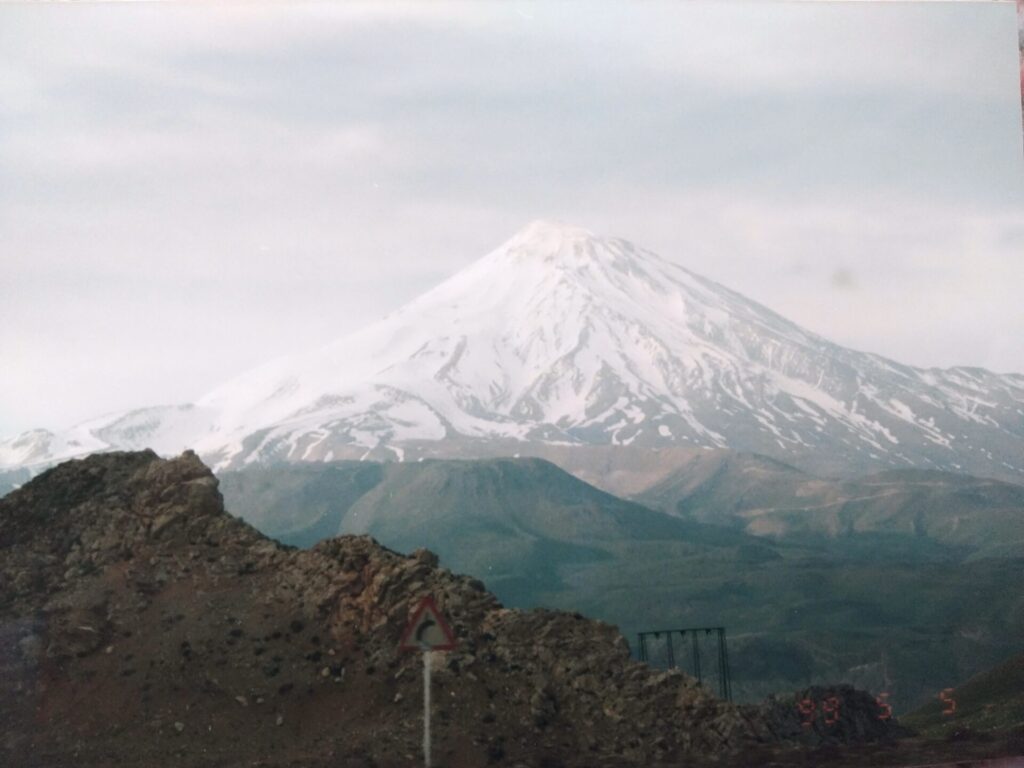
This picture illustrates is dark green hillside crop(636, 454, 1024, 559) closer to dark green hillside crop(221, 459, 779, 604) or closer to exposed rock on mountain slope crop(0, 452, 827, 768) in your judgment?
dark green hillside crop(221, 459, 779, 604)

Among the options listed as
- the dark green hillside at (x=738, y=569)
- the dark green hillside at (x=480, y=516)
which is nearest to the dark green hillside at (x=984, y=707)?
the dark green hillside at (x=480, y=516)

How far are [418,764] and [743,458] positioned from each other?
40.3m

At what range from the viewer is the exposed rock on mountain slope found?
1670cm

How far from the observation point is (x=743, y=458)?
55.1 metres

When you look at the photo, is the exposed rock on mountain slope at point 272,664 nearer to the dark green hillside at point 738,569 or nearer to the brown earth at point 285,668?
the brown earth at point 285,668

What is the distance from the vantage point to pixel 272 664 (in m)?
17.6

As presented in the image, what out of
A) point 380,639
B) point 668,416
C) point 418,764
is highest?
point 668,416

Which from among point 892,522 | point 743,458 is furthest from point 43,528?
point 892,522

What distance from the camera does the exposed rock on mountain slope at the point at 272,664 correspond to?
54.8ft

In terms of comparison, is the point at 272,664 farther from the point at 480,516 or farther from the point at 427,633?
the point at 480,516

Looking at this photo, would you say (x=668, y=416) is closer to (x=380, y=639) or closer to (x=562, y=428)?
(x=562, y=428)
